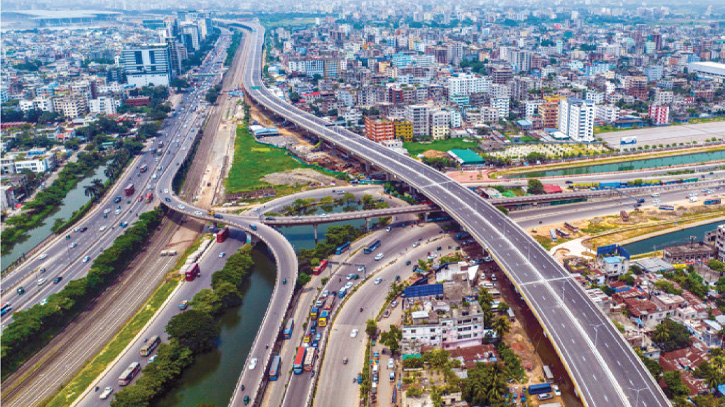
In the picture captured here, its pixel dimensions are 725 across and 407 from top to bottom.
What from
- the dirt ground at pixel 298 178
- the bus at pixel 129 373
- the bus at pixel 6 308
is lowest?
the bus at pixel 129 373

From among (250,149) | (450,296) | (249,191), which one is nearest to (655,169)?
(450,296)

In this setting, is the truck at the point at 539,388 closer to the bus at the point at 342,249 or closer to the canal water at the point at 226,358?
the canal water at the point at 226,358

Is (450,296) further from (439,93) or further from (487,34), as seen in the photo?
(487,34)

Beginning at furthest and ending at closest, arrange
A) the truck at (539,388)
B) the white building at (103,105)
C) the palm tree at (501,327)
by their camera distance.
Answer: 1. the white building at (103,105)
2. the palm tree at (501,327)
3. the truck at (539,388)

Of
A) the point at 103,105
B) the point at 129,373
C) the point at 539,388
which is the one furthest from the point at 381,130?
the point at 539,388

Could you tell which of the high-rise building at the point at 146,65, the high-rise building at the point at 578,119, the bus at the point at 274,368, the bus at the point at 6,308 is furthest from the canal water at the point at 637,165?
the high-rise building at the point at 146,65

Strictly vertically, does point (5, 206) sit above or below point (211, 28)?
below

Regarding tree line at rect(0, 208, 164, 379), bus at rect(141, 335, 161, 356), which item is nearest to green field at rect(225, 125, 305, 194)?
tree line at rect(0, 208, 164, 379)
